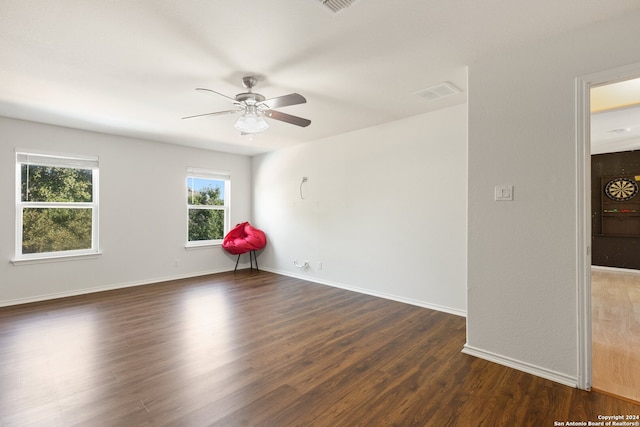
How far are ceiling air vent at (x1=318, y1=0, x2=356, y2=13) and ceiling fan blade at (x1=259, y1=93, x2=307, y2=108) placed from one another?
2.51ft

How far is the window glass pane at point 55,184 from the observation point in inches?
162

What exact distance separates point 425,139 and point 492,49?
59.3 inches

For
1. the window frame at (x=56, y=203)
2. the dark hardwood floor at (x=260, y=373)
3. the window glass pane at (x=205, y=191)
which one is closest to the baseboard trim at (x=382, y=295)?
the dark hardwood floor at (x=260, y=373)

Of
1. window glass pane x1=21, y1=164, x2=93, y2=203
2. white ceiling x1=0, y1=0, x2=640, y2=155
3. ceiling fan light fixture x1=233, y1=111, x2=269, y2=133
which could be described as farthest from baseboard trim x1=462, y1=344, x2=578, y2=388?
window glass pane x1=21, y1=164, x2=93, y2=203

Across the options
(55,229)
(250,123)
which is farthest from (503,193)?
(55,229)

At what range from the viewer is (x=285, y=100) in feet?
8.66

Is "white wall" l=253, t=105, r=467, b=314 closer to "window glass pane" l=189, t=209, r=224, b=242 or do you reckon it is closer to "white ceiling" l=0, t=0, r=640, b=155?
"white ceiling" l=0, t=0, r=640, b=155

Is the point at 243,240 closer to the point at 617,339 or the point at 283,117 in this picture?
the point at 283,117

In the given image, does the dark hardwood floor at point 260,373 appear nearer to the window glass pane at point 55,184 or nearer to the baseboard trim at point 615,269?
the window glass pane at point 55,184

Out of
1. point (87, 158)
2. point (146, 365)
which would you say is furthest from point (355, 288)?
point (87, 158)

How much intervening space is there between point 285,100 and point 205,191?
12.9ft

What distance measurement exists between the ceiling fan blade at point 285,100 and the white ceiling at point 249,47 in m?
0.26

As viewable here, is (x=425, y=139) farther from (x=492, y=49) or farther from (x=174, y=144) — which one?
(x=174, y=144)

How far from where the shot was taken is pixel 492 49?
2.35 metres
